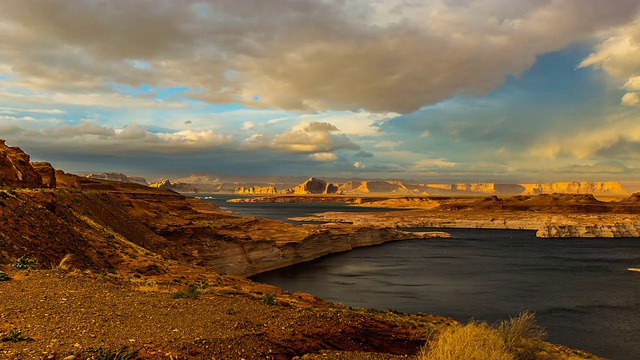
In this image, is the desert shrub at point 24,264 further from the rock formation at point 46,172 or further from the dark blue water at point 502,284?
the rock formation at point 46,172

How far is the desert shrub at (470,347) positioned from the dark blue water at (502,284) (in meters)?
19.9

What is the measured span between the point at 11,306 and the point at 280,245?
5207 cm

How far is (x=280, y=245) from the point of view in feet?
206

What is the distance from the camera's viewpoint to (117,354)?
8.68 meters

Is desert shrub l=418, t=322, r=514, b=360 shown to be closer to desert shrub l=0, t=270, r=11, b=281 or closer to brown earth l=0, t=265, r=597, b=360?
brown earth l=0, t=265, r=597, b=360

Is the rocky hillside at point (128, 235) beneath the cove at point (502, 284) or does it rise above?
above

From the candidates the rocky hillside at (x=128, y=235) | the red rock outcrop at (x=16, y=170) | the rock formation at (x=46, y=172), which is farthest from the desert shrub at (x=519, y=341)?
the rock formation at (x=46, y=172)

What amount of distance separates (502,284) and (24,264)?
51.6 meters

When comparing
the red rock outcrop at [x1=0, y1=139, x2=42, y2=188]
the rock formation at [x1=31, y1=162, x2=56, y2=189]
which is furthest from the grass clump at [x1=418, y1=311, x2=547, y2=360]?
the rock formation at [x1=31, y1=162, x2=56, y2=189]

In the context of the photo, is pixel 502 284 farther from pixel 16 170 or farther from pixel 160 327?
pixel 16 170

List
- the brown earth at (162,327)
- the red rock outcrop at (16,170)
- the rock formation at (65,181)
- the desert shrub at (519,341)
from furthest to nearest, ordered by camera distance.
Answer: the rock formation at (65,181), the red rock outcrop at (16,170), the desert shrub at (519,341), the brown earth at (162,327)

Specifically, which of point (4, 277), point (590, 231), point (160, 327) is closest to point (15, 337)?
point (160, 327)

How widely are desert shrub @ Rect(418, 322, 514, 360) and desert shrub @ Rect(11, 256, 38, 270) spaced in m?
17.9

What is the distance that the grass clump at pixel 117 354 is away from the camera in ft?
28.3
